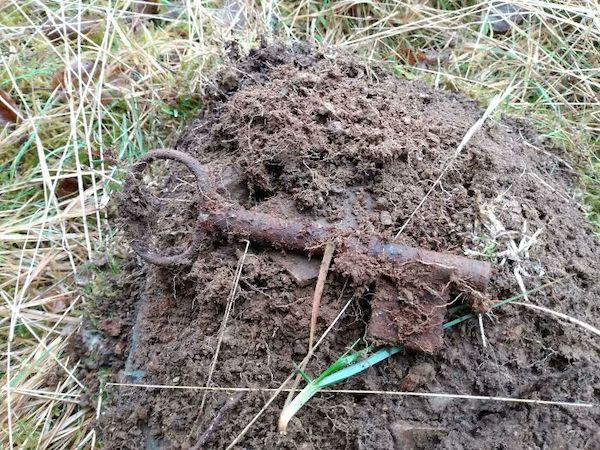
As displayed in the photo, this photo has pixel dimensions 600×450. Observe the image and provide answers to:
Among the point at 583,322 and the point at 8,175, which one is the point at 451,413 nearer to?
the point at 583,322

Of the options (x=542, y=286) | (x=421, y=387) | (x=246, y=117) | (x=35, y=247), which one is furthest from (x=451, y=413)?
(x=35, y=247)

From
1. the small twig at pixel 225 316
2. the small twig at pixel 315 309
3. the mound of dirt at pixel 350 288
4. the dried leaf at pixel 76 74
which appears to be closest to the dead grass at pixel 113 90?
the dried leaf at pixel 76 74

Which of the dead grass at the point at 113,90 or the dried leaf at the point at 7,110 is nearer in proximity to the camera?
the dead grass at the point at 113,90

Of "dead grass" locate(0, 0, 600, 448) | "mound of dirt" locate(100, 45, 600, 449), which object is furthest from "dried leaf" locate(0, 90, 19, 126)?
"mound of dirt" locate(100, 45, 600, 449)

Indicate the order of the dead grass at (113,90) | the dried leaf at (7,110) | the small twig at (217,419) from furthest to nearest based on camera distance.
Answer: the dried leaf at (7,110) → the dead grass at (113,90) → the small twig at (217,419)

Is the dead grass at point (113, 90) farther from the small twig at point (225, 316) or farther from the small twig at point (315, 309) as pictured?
the small twig at point (315, 309)

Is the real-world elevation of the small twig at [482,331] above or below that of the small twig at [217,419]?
above

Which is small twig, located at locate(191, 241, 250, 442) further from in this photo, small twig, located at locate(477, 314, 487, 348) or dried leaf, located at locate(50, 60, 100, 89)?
dried leaf, located at locate(50, 60, 100, 89)
